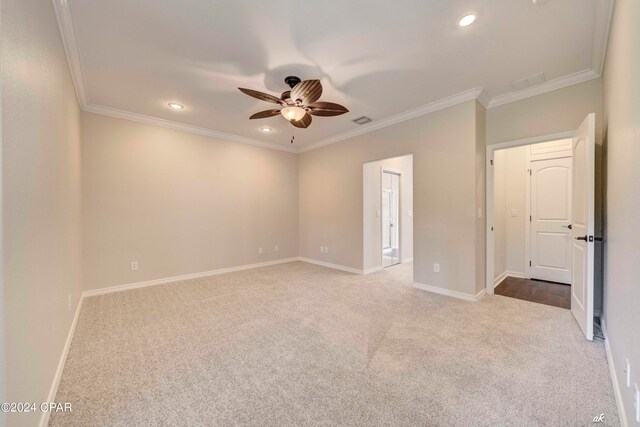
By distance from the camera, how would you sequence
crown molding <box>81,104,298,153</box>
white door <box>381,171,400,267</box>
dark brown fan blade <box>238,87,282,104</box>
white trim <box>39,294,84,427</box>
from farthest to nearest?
white door <box>381,171,400,267</box> < crown molding <box>81,104,298,153</box> < dark brown fan blade <box>238,87,282,104</box> < white trim <box>39,294,84,427</box>

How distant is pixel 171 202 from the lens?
432cm

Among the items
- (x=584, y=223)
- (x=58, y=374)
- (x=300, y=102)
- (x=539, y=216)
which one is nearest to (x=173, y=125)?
(x=300, y=102)

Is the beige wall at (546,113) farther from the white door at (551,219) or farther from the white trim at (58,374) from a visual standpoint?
the white trim at (58,374)

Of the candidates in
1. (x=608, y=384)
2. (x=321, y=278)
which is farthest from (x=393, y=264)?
(x=608, y=384)

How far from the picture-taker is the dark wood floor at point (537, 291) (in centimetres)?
335

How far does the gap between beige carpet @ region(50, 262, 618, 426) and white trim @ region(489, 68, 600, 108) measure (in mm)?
2631

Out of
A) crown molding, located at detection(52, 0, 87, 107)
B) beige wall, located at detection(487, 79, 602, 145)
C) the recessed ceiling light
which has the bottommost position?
beige wall, located at detection(487, 79, 602, 145)

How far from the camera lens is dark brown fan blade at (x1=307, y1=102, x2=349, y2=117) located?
284cm

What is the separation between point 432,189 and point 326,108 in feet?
6.50

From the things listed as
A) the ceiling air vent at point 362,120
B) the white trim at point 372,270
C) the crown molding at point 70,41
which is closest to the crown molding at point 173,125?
the crown molding at point 70,41

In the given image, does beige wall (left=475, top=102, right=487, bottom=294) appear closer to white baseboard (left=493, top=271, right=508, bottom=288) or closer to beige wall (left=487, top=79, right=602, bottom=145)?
beige wall (left=487, top=79, right=602, bottom=145)

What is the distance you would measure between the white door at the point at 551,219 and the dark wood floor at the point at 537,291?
0.26m

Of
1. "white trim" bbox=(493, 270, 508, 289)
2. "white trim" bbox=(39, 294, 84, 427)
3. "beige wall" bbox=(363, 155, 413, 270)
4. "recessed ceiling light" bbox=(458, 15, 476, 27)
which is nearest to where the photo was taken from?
"white trim" bbox=(39, 294, 84, 427)

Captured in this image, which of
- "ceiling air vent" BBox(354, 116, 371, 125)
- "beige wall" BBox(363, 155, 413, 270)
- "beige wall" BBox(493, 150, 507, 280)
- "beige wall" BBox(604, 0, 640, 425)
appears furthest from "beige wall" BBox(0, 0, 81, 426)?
"beige wall" BBox(493, 150, 507, 280)
